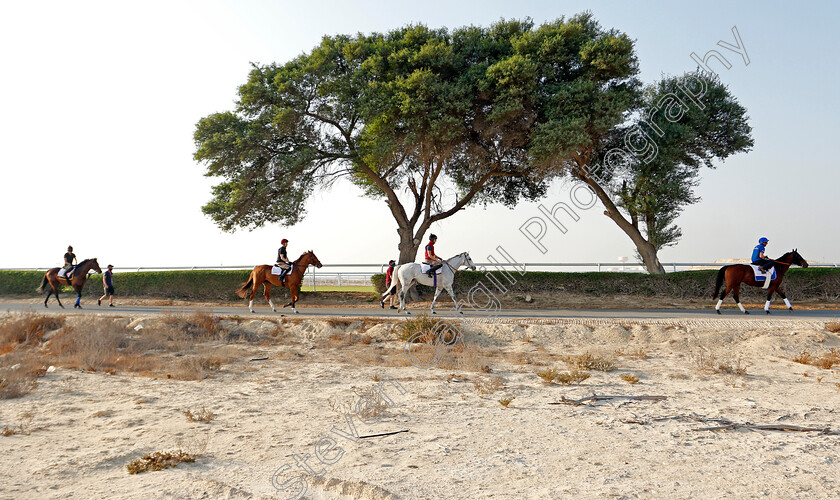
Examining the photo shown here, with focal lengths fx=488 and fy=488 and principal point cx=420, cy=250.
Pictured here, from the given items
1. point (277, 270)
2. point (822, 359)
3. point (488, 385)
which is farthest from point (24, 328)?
point (822, 359)

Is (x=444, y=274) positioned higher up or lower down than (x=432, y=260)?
lower down

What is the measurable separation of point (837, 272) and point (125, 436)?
2592cm

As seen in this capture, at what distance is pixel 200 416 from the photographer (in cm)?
678

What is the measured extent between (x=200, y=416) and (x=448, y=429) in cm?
345

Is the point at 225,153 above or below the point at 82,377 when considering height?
above

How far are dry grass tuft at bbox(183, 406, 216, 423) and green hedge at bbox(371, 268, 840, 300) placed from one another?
16.5 metres

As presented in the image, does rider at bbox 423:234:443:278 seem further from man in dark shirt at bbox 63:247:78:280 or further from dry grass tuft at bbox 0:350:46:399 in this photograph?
man in dark shirt at bbox 63:247:78:280

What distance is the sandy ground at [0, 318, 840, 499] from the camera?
4.62 m

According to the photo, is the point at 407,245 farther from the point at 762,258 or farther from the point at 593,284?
the point at 762,258

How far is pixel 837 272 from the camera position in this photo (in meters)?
20.7

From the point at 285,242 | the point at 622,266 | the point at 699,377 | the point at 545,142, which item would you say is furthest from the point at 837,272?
the point at 285,242

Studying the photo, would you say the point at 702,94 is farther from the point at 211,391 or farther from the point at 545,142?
the point at 211,391

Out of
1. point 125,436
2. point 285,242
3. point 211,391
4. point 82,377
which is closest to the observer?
point 125,436

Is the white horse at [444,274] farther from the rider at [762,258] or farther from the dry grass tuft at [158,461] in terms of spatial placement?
the dry grass tuft at [158,461]
